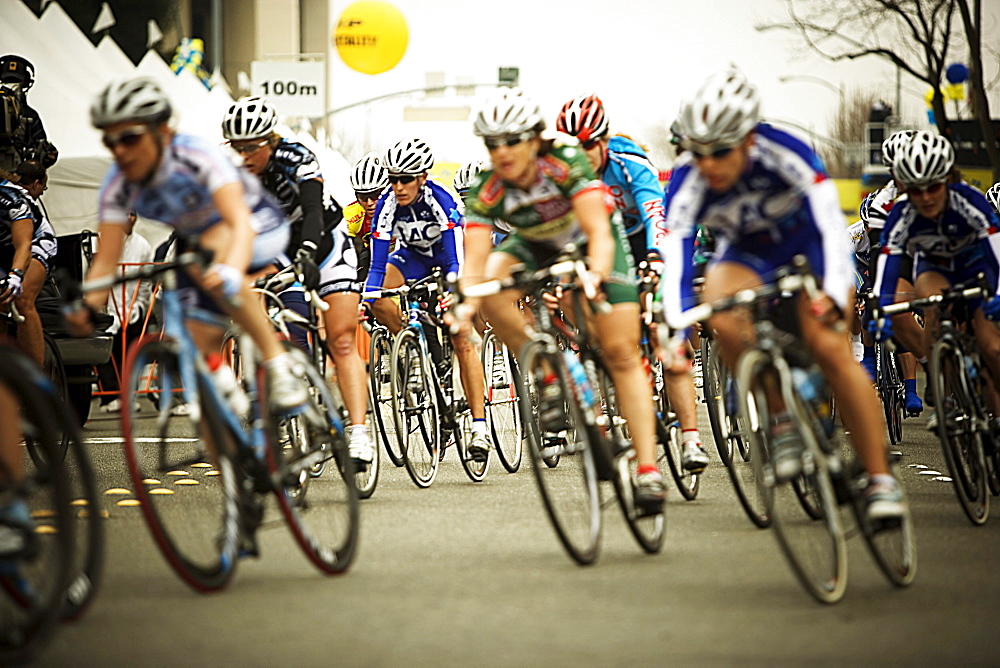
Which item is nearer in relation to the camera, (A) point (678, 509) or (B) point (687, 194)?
(B) point (687, 194)

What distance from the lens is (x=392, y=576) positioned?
19.0 feet

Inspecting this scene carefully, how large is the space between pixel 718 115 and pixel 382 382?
4267mm

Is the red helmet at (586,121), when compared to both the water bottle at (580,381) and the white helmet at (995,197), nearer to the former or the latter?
the water bottle at (580,381)

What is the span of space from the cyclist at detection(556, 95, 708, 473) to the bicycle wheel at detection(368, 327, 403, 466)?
182 cm

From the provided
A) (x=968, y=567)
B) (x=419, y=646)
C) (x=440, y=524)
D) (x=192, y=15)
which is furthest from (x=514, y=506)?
(x=192, y=15)

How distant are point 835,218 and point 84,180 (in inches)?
510

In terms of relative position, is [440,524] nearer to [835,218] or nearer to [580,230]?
[580,230]

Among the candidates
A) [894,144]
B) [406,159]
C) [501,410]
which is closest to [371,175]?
[406,159]

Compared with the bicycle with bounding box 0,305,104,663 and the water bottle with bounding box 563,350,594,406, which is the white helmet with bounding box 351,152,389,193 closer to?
the water bottle with bounding box 563,350,594,406

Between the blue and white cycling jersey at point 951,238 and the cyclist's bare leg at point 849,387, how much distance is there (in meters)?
2.41

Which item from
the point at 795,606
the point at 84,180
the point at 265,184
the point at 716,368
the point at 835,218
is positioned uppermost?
the point at 84,180

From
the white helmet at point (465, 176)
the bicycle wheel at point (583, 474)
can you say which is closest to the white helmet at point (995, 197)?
the white helmet at point (465, 176)

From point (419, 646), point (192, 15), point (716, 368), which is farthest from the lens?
point (192, 15)

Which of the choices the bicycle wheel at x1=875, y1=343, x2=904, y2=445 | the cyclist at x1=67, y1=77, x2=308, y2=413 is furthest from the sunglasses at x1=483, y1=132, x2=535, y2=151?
the bicycle wheel at x1=875, y1=343, x2=904, y2=445
